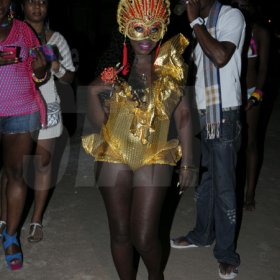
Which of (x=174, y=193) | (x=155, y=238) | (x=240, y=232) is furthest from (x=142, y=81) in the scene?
(x=174, y=193)

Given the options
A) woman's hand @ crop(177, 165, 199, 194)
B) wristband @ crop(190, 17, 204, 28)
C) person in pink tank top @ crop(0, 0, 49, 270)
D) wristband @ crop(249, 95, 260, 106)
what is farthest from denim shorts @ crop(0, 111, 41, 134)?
wristband @ crop(249, 95, 260, 106)

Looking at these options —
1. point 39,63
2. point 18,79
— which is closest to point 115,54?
point 39,63

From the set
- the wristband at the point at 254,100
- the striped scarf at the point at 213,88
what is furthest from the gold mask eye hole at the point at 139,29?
the wristband at the point at 254,100

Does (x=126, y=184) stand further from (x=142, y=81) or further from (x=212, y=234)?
(x=212, y=234)

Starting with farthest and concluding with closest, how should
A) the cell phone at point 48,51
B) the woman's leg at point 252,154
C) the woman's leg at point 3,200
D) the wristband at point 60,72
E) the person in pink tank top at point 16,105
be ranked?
the woman's leg at point 252,154
the woman's leg at point 3,200
the wristband at point 60,72
the cell phone at point 48,51
the person in pink tank top at point 16,105

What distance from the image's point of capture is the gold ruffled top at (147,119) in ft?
8.73

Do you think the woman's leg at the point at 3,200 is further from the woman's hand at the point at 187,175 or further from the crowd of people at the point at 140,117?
the woman's hand at the point at 187,175

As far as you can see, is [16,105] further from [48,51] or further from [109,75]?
[109,75]

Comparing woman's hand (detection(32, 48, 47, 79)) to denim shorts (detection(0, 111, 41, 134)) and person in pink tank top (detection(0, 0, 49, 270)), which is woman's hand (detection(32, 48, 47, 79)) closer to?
person in pink tank top (detection(0, 0, 49, 270))

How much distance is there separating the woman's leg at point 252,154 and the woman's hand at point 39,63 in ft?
6.37

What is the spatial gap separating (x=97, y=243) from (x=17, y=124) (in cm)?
124

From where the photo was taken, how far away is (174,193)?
4.78 meters

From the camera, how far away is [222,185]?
10.5ft

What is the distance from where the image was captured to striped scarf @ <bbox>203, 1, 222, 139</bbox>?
2999 millimetres
